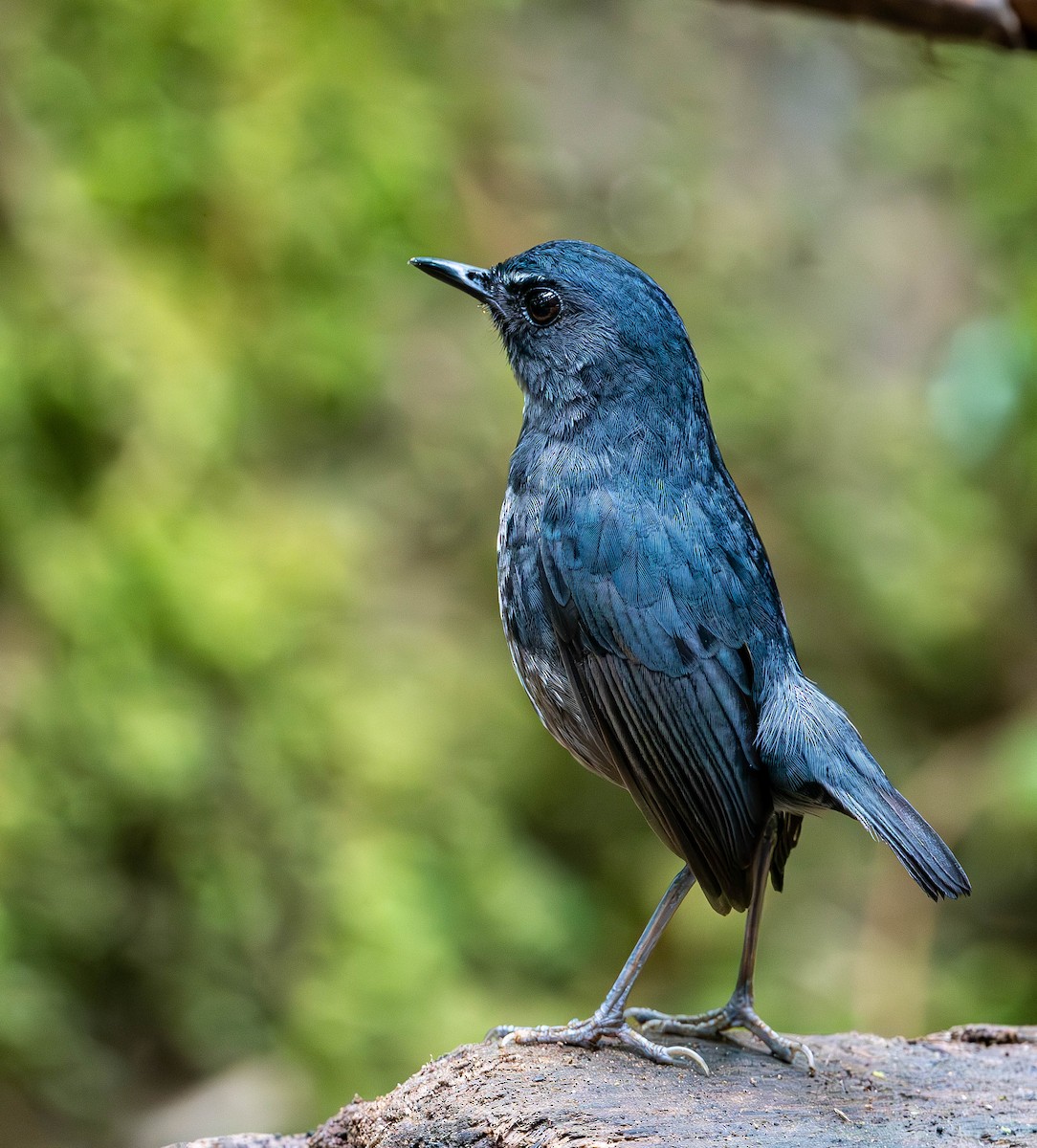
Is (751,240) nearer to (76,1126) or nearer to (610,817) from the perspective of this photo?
(610,817)

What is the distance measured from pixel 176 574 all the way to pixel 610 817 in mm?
2342

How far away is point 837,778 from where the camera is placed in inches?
113

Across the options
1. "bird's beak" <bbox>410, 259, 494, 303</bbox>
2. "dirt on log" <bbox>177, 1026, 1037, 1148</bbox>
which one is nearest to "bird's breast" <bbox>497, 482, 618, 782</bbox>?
"bird's beak" <bbox>410, 259, 494, 303</bbox>

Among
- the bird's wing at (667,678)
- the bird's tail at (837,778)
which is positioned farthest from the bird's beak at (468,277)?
the bird's tail at (837,778)

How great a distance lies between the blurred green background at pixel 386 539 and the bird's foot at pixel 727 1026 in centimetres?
193

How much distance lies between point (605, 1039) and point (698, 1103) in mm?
415

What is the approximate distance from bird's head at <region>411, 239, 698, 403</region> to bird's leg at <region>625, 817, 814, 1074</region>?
1.14m

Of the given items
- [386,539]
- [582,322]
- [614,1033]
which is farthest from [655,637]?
[386,539]

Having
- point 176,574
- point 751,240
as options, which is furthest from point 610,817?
point 751,240

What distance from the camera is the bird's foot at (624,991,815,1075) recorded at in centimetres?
313

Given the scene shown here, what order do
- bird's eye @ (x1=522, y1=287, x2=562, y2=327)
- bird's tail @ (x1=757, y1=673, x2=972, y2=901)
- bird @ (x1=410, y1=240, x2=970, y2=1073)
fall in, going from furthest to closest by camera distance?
bird's eye @ (x1=522, y1=287, x2=562, y2=327), bird @ (x1=410, y1=240, x2=970, y2=1073), bird's tail @ (x1=757, y1=673, x2=972, y2=901)

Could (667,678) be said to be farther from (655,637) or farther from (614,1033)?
(614,1033)

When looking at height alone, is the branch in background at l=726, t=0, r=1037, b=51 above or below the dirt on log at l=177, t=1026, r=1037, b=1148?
above

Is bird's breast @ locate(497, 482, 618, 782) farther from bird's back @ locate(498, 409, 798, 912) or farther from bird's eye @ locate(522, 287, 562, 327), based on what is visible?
bird's eye @ locate(522, 287, 562, 327)
